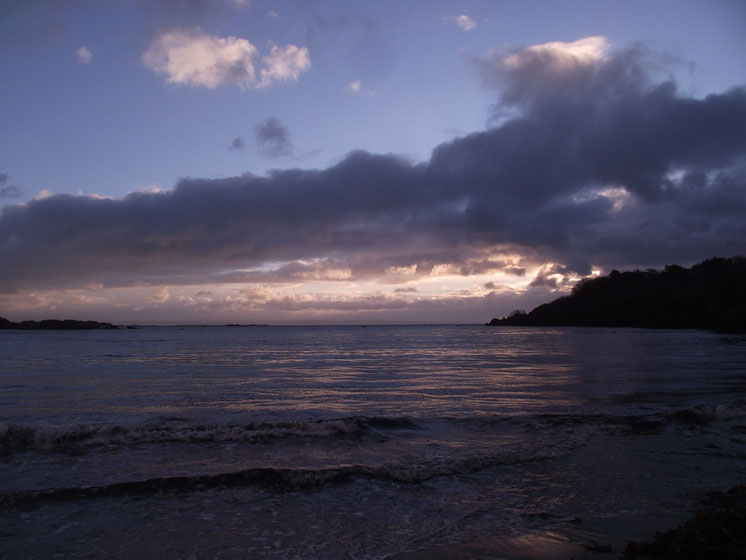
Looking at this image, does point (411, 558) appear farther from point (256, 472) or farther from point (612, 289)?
point (612, 289)

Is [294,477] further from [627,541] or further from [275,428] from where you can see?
[627,541]

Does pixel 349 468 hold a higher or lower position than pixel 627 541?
lower

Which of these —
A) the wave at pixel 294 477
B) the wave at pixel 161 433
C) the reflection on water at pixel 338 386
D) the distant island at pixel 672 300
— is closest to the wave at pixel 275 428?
the wave at pixel 161 433

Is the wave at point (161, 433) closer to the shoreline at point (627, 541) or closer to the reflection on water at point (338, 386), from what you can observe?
the reflection on water at point (338, 386)

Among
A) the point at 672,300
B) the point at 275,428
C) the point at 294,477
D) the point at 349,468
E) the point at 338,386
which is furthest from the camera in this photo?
the point at 672,300

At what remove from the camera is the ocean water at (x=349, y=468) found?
22.1 ft

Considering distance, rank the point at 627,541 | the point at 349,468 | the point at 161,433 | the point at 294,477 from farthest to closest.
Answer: the point at 161,433 < the point at 349,468 < the point at 294,477 < the point at 627,541

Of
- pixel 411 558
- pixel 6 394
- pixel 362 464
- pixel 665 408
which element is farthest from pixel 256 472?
pixel 6 394

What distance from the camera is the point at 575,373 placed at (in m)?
28.2

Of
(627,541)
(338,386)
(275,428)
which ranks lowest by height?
(338,386)

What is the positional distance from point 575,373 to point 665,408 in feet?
39.4

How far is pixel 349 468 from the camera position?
972 centimetres

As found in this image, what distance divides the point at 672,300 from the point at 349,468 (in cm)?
16101

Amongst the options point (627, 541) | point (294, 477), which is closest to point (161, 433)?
point (294, 477)
